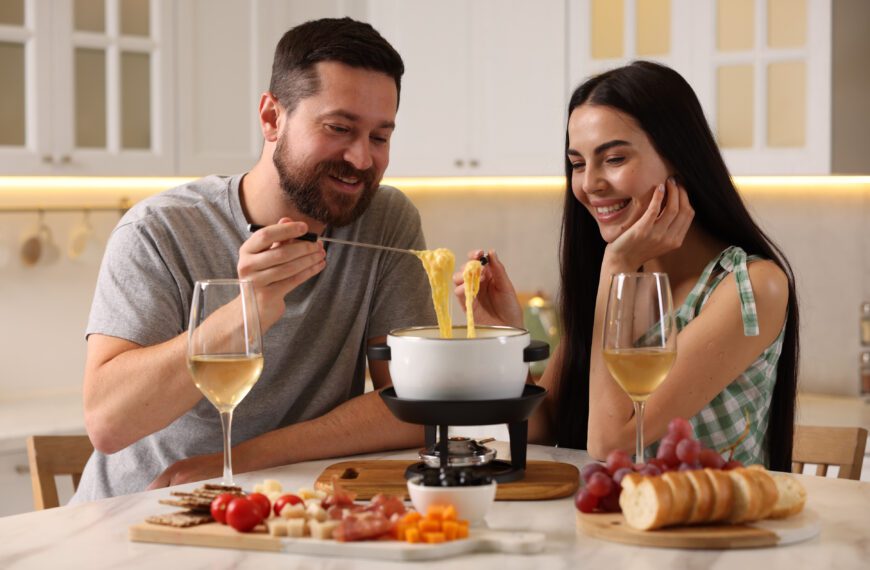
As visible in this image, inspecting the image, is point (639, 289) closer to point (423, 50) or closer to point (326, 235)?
point (326, 235)

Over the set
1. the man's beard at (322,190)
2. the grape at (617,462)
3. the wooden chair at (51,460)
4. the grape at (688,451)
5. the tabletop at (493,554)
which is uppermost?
the man's beard at (322,190)

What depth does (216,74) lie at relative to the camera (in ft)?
13.3

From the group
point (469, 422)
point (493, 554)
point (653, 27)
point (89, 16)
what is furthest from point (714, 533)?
point (89, 16)

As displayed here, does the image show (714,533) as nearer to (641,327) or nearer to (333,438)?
(641,327)

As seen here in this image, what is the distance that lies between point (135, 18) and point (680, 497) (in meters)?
2.99

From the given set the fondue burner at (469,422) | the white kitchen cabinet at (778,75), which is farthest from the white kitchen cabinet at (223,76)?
the fondue burner at (469,422)

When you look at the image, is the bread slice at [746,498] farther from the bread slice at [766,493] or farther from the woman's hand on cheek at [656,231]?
the woman's hand on cheek at [656,231]

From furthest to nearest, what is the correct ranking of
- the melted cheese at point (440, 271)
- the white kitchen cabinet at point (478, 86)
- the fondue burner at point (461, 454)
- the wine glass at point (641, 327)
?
the white kitchen cabinet at point (478, 86)
the melted cheese at point (440, 271)
the fondue burner at point (461, 454)
the wine glass at point (641, 327)

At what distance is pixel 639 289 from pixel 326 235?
976 millimetres

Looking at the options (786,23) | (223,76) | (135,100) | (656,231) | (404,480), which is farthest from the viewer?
(223,76)

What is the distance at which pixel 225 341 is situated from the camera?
154 centimetres

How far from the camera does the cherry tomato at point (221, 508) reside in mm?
1460

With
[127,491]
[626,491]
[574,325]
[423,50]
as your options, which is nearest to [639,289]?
[626,491]

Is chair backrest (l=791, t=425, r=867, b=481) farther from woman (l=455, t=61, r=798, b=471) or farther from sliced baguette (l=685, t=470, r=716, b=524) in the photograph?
sliced baguette (l=685, t=470, r=716, b=524)
